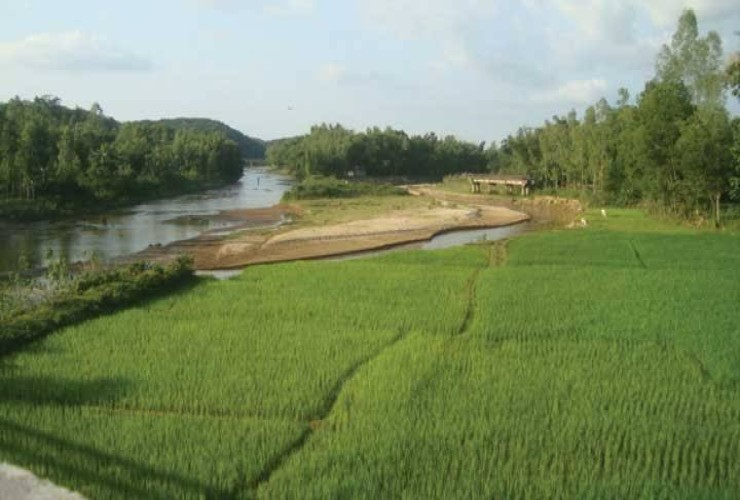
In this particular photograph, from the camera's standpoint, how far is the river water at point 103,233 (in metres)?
30.5

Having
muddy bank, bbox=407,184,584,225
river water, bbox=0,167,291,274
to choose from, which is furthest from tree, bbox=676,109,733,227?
river water, bbox=0,167,291,274

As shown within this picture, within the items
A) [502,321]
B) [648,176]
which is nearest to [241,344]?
[502,321]

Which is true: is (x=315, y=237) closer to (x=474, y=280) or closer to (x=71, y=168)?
(x=474, y=280)

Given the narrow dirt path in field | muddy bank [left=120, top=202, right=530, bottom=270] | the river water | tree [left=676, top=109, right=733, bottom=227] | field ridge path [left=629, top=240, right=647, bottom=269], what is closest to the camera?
the narrow dirt path in field

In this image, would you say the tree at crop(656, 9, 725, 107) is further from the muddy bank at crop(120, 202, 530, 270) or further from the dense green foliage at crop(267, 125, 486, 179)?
the dense green foliage at crop(267, 125, 486, 179)

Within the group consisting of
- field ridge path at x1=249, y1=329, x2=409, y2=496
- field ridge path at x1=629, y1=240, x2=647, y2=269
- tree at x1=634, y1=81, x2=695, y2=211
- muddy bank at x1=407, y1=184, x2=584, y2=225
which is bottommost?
field ridge path at x1=249, y1=329, x2=409, y2=496

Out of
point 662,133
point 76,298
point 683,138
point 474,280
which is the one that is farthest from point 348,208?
point 76,298

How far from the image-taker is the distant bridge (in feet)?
228

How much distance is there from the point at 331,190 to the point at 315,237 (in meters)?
36.3

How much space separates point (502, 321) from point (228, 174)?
9337cm

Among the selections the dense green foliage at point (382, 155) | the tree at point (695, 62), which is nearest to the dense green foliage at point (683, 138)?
the tree at point (695, 62)

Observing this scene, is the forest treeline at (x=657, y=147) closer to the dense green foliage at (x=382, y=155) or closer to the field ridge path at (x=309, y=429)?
the dense green foliage at (x=382, y=155)

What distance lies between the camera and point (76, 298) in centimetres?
1555

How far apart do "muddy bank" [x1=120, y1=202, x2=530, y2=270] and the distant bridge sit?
19684mm
